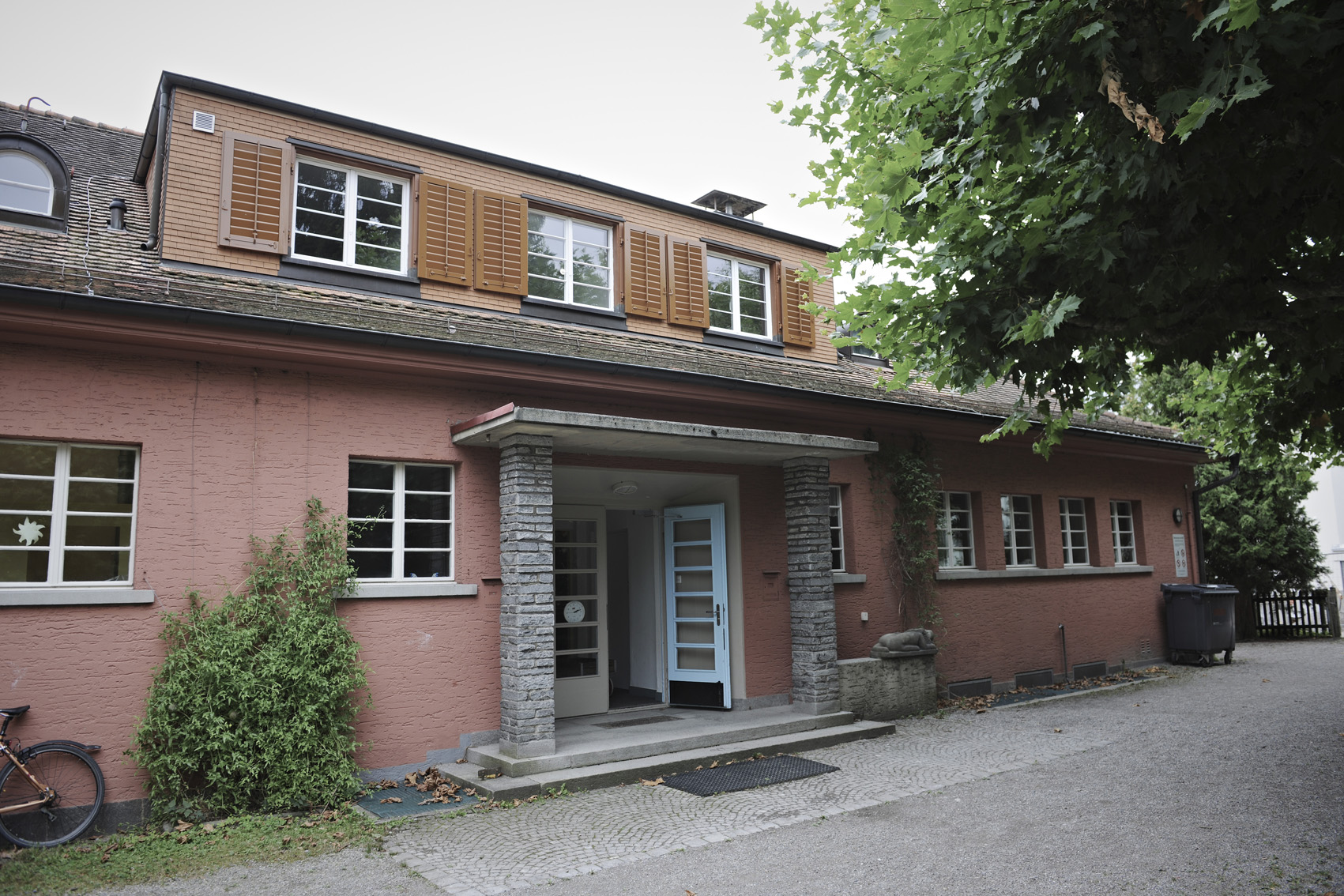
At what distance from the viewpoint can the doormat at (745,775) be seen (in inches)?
305

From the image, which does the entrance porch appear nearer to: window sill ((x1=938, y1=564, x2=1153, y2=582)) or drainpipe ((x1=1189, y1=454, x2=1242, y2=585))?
window sill ((x1=938, y1=564, x2=1153, y2=582))

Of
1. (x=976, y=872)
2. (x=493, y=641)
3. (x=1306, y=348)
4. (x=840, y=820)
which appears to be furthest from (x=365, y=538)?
(x=1306, y=348)

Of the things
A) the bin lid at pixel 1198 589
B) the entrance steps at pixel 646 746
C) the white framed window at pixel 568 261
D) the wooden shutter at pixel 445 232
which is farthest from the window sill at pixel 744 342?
the bin lid at pixel 1198 589

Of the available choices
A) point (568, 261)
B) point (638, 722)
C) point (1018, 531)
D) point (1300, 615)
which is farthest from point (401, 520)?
point (1300, 615)

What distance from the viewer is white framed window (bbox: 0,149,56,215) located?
8516mm

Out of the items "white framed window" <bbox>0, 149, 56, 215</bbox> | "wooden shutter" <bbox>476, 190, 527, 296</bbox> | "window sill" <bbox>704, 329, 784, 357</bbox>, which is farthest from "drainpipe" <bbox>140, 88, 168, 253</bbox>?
"window sill" <bbox>704, 329, 784, 357</bbox>

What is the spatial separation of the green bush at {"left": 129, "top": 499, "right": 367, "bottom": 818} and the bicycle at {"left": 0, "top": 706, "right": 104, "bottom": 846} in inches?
14.4

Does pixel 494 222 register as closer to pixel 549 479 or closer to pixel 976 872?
pixel 549 479

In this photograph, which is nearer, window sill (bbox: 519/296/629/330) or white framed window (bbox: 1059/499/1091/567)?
window sill (bbox: 519/296/629/330)

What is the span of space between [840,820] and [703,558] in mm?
4446

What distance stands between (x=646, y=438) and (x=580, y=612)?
278 cm

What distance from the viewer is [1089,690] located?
43.3 ft

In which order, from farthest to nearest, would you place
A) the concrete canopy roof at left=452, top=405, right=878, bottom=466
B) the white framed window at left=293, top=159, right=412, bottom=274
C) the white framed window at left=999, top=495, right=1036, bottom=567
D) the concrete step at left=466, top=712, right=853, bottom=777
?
the white framed window at left=999, top=495, right=1036, bottom=567 < the white framed window at left=293, top=159, right=412, bottom=274 < the concrete canopy roof at left=452, top=405, right=878, bottom=466 < the concrete step at left=466, top=712, right=853, bottom=777

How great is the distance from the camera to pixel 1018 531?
14.6 m
